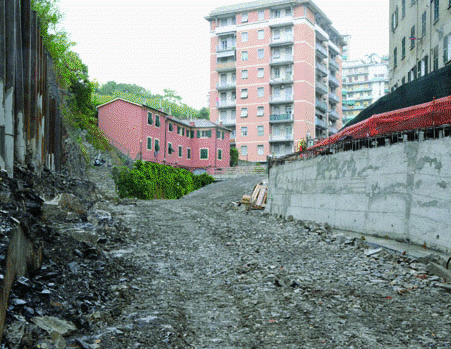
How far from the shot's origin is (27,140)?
10352mm

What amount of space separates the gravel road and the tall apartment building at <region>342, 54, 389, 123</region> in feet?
383

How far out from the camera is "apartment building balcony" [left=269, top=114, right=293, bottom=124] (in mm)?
66000

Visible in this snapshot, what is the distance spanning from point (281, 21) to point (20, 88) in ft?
205

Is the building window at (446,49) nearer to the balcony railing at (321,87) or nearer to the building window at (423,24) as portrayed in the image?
the building window at (423,24)

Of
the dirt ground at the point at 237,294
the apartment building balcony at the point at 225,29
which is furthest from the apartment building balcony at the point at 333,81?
the dirt ground at the point at 237,294

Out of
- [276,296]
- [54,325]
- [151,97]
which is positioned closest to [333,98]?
[151,97]

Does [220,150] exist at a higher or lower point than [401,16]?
lower

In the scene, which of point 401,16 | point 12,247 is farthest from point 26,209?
point 401,16

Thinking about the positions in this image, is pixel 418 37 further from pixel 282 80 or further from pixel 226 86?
pixel 226 86

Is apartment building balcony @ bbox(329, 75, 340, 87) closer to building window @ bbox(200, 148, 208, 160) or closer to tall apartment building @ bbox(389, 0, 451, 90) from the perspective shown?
building window @ bbox(200, 148, 208, 160)

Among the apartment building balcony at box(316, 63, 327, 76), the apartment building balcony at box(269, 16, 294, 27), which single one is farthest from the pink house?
the apartment building balcony at box(316, 63, 327, 76)

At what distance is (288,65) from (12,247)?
65.5 metres

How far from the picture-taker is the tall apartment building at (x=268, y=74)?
6600 centimetres

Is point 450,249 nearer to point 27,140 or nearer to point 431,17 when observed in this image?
point 27,140
